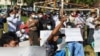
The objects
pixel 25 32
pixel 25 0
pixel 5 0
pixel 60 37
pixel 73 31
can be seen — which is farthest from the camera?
pixel 5 0

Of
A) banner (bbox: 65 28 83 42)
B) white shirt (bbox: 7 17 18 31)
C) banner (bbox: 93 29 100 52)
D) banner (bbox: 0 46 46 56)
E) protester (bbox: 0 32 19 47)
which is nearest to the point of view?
banner (bbox: 0 46 46 56)

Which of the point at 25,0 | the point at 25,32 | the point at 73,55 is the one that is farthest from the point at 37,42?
the point at 25,0

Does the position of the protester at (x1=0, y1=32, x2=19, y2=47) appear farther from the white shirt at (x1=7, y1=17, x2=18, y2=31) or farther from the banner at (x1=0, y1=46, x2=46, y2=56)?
the white shirt at (x1=7, y1=17, x2=18, y2=31)

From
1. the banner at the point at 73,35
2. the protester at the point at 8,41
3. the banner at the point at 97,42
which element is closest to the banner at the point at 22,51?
the protester at the point at 8,41

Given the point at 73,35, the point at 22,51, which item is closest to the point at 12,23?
the point at 73,35

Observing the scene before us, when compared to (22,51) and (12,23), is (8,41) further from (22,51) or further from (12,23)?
(12,23)

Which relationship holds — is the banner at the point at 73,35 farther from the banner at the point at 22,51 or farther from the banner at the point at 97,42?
the banner at the point at 22,51

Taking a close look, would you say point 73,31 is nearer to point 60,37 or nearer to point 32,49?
point 60,37

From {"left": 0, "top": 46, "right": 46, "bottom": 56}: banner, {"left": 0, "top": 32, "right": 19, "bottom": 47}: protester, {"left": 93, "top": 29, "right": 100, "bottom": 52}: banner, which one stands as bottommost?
{"left": 93, "top": 29, "right": 100, "bottom": 52}: banner

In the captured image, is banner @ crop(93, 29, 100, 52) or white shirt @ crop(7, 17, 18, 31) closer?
banner @ crop(93, 29, 100, 52)

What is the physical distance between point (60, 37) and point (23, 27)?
5608 millimetres

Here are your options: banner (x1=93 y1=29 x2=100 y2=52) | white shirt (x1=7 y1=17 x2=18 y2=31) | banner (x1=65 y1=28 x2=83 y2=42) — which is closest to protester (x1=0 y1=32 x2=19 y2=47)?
banner (x1=65 y1=28 x2=83 y2=42)

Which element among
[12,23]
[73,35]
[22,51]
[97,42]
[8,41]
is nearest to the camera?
[22,51]

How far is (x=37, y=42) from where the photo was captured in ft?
24.2
